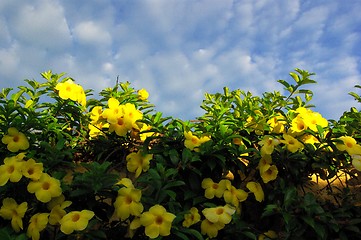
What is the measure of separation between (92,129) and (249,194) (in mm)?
1173

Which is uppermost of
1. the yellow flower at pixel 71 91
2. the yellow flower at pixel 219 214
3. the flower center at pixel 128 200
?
the yellow flower at pixel 71 91

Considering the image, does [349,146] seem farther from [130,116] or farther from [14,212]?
[14,212]

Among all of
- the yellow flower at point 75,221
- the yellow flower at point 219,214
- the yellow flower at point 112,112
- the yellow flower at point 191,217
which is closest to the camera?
the yellow flower at point 75,221

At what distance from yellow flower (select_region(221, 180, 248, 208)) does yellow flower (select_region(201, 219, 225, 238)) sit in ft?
0.58

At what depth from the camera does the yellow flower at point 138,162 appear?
2570 millimetres

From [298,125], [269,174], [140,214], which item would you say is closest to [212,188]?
[269,174]

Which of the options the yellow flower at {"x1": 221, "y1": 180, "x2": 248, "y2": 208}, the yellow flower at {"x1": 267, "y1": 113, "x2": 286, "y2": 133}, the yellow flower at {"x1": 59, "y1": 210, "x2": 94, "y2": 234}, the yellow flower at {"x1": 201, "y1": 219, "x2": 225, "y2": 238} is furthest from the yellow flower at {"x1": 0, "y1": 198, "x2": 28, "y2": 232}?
A: the yellow flower at {"x1": 267, "y1": 113, "x2": 286, "y2": 133}

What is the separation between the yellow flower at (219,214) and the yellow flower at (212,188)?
0.17 meters

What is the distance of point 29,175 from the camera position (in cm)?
224

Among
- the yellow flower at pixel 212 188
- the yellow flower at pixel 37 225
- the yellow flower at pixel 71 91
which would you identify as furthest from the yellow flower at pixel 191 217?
the yellow flower at pixel 71 91

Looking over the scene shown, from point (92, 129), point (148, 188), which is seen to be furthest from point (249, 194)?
point (92, 129)

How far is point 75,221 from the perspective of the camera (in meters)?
2.10

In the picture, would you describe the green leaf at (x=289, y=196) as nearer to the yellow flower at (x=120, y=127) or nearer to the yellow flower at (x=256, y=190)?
the yellow flower at (x=256, y=190)

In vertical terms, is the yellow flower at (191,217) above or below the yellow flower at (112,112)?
below
